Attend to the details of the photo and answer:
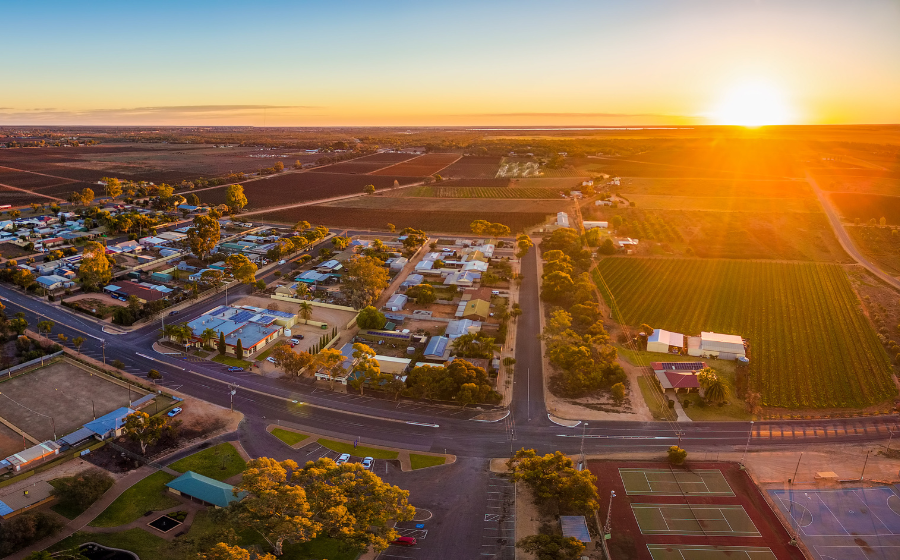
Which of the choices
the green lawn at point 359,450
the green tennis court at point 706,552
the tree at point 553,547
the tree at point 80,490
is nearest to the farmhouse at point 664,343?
the green tennis court at point 706,552

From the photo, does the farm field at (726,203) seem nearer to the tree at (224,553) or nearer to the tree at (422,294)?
the tree at (422,294)

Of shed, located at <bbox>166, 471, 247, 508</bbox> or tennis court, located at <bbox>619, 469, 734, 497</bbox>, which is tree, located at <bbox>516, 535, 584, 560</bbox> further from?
shed, located at <bbox>166, 471, 247, 508</bbox>

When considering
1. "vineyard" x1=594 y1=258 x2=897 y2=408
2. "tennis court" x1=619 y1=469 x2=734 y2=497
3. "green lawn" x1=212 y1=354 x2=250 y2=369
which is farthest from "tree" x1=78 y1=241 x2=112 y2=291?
"tennis court" x1=619 y1=469 x2=734 y2=497

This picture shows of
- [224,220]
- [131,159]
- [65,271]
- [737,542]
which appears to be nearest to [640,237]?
[737,542]

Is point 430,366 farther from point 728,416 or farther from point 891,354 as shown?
point 891,354

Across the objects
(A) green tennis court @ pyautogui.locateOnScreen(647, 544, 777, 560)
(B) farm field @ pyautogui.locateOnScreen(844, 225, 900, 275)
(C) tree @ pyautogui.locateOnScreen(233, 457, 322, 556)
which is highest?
(B) farm field @ pyautogui.locateOnScreen(844, 225, 900, 275)

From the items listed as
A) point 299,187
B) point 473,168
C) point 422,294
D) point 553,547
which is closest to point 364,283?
point 422,294
